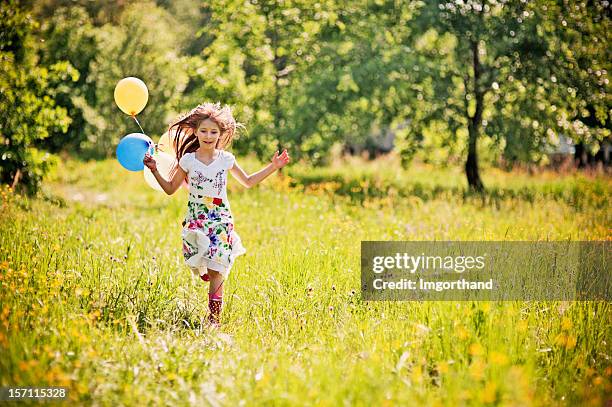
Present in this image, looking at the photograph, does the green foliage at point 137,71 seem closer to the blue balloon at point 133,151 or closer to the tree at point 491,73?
the tree at point 491,73

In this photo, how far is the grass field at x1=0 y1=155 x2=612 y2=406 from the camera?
119 inches

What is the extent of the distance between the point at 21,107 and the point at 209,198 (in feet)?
16.0

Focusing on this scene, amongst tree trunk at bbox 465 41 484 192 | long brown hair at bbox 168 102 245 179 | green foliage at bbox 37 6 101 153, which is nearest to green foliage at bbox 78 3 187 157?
green foliage at bbox 37 6 101 153

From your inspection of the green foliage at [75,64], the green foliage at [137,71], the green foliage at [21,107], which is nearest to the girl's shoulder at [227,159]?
the green foliage at [21,107]

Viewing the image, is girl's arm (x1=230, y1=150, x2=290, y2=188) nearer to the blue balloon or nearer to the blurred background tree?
the blue balloon

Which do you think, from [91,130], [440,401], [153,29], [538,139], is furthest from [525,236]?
[153,29]

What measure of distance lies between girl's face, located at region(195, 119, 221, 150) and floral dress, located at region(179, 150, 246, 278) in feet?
0.47

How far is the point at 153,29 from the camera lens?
→ 17.8 metres

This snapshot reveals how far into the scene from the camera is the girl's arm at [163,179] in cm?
419

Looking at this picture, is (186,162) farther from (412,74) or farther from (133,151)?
(412,74)

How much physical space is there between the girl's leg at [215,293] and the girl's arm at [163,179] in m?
0.62

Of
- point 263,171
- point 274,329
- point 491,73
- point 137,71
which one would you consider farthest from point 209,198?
point 137,71

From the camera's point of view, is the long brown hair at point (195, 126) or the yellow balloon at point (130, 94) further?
the yellow balloon at point (130, 94)

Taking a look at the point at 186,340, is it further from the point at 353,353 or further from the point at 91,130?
the point at 91,130
